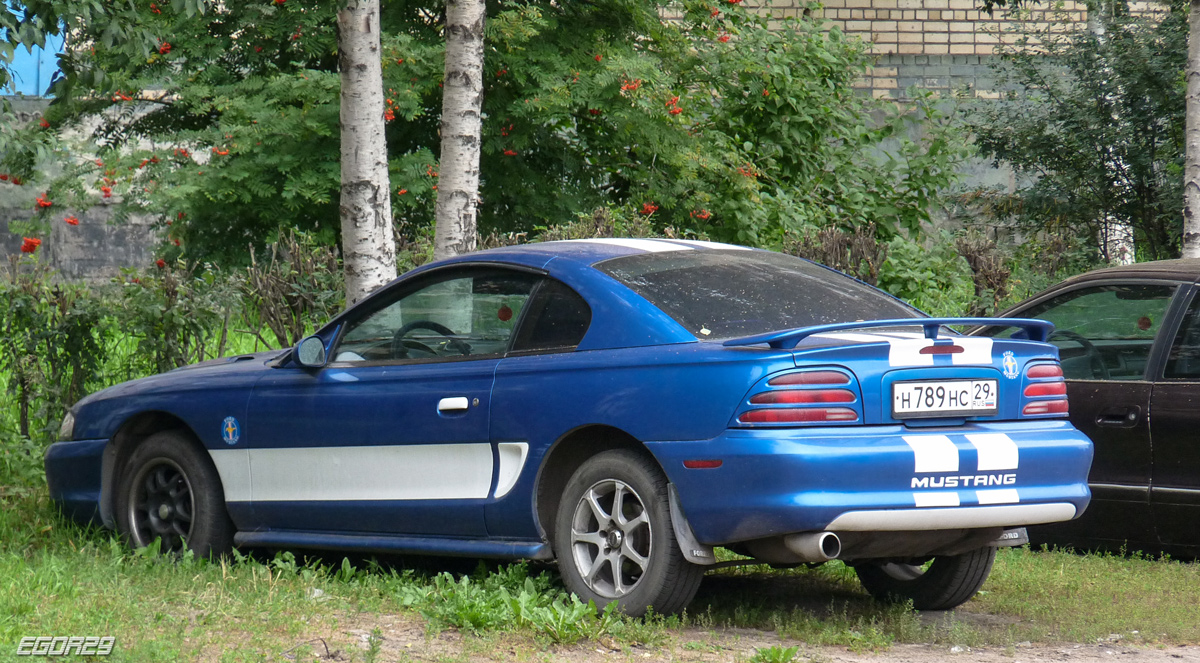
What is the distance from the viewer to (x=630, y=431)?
15.3 feet

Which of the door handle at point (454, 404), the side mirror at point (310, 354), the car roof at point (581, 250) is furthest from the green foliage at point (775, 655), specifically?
the side mirror at point (310, 354)

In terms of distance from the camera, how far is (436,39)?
39.2 ft

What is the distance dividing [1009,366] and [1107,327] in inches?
75.7

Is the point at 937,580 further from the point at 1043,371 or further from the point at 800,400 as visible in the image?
the point at 800,400

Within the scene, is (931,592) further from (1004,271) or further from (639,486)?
(1004,271)

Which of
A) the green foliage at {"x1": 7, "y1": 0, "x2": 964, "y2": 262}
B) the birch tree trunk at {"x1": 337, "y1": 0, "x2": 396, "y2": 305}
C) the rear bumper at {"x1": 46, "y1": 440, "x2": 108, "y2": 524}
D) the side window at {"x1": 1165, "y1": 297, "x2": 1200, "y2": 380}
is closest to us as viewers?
the side window at {"x1": 1165, "y1": 297, "x2": 1200, "y2": 380}

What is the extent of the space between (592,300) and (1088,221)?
35.8 ft

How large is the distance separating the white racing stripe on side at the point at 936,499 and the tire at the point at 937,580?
82 centimetres

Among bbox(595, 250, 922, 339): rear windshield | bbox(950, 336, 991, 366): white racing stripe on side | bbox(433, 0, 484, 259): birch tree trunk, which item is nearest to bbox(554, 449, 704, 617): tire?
bbox(595, 250, 922, 339): rear windshield

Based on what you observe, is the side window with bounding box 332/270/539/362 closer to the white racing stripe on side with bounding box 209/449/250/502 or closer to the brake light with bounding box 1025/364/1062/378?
the white racing stripe on side with bounding box 209/449/250/502

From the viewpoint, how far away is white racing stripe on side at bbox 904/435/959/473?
443cm

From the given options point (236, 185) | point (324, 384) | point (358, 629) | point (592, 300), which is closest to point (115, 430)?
point (324, 384)

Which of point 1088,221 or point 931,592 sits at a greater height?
point 1088,221

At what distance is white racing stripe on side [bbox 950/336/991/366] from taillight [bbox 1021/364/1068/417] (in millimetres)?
230
